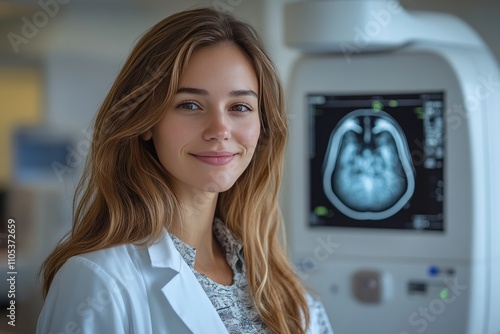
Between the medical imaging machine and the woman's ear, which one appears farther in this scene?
the medical imaging machine

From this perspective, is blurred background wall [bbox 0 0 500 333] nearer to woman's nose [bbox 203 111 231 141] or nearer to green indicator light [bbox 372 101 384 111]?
green indicator light [bbox 372 101 384 111]

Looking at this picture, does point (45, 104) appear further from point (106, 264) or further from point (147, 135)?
point (106, 264)

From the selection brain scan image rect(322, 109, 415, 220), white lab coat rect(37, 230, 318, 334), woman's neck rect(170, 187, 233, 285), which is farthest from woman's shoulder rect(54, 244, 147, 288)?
brain scan image rect(322, 109, 415, 220)

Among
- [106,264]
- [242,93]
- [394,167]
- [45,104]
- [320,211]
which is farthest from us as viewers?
[320,211]

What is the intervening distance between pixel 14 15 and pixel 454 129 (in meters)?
1.39

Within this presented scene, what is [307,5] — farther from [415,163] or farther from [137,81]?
[137,81]

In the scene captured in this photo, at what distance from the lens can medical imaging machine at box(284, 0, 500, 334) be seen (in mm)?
2156

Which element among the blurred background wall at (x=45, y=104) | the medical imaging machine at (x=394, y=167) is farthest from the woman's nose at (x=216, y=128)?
the medical imaging machine at (x=394, y=167)

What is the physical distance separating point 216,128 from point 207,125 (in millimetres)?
18

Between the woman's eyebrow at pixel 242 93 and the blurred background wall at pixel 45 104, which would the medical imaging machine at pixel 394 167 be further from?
the woman's eyebrow at pixel 242 93

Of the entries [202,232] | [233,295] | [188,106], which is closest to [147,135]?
[188,106]

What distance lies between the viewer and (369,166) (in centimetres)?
222

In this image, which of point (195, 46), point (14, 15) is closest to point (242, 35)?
point (195, 46)

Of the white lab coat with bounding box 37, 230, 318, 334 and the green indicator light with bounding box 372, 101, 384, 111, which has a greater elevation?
the green indicator light with bounding box 372, 101, 384, 111
